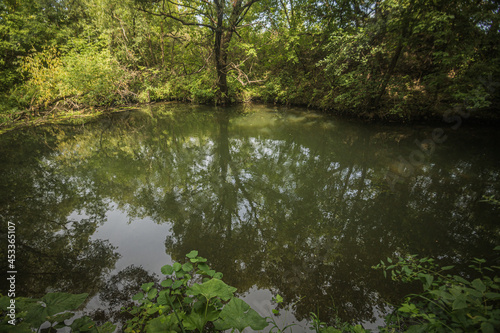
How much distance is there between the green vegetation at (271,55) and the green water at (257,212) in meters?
2.42

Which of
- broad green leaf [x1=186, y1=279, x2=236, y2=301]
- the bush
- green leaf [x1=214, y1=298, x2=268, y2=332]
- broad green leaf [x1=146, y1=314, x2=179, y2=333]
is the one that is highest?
the bush

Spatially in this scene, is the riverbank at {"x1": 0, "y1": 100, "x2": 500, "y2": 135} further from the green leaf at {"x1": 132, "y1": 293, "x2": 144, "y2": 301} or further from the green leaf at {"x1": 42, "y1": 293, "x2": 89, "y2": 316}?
the green leaf at {"x1": 42, "y1": 293, "x2": 89, "y2": 316}

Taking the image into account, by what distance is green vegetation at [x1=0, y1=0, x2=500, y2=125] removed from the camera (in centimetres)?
666

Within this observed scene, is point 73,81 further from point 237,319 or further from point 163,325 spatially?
point 237,319

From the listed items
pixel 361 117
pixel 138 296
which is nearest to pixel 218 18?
pixel 361 117

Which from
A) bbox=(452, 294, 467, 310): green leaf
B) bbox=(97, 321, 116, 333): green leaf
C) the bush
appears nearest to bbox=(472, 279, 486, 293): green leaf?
bbox=(452, 294, 467, 310): green leaf

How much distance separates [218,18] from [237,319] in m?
12.8

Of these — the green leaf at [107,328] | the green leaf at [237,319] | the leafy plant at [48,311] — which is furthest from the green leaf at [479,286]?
the green leaf at [107,328]

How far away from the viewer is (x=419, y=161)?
5324 millimetres

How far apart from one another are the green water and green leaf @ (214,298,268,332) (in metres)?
0.95

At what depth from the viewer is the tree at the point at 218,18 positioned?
10.2m

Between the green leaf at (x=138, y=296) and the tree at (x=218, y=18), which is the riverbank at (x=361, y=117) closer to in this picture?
the tree at (x=218, y=18)

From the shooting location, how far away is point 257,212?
12.0ft

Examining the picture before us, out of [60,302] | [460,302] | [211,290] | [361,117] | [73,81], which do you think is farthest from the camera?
[73,81]
